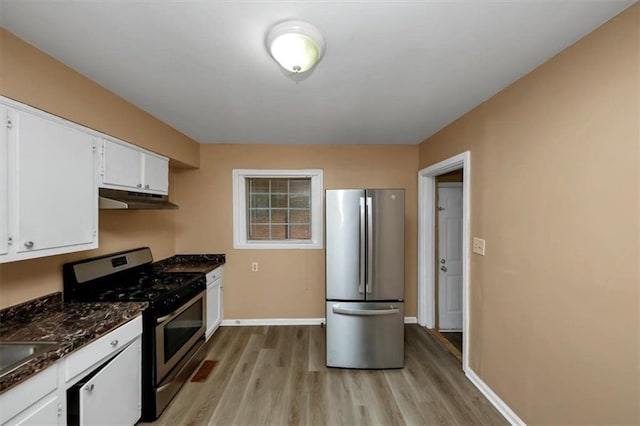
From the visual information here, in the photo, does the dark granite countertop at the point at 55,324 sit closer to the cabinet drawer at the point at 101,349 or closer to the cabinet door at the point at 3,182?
the cabinet drawer at the point at 101,349

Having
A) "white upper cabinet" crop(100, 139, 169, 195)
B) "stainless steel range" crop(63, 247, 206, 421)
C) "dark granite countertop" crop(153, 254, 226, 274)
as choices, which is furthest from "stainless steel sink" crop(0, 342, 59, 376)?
"dark granite countertop" crop(153, 254, 226, 274)

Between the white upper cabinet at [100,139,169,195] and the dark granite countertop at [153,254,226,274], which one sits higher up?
the white upper cabinet at [100,139,169,195]

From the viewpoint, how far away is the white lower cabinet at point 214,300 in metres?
2.98

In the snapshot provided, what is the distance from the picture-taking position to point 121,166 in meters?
1.99

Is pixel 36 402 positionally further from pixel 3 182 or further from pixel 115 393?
pixel 3 182

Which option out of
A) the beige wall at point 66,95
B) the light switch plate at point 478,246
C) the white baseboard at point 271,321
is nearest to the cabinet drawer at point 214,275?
the white baseboard at point 271,321

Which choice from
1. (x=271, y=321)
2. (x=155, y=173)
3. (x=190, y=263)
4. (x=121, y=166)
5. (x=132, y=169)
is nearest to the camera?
(x=121, y=166)

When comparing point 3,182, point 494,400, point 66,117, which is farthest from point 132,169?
point 494,400

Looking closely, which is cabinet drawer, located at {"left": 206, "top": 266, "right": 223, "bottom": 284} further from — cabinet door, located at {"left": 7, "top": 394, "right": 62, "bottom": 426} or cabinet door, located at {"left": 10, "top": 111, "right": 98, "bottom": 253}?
cabinet door, located at {"left": 7, "top": 394, "right": 62, "bottom": 426}

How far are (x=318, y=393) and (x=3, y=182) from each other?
246cm

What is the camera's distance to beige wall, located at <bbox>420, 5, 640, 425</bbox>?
45.7 inches

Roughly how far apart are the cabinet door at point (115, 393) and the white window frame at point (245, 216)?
5.82 feet

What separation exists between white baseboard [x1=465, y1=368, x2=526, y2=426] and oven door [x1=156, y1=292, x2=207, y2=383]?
2600mm

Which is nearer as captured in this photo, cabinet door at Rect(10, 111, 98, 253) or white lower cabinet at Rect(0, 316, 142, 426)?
white lower cabinet at Rect(0, 316, 142, 426)
